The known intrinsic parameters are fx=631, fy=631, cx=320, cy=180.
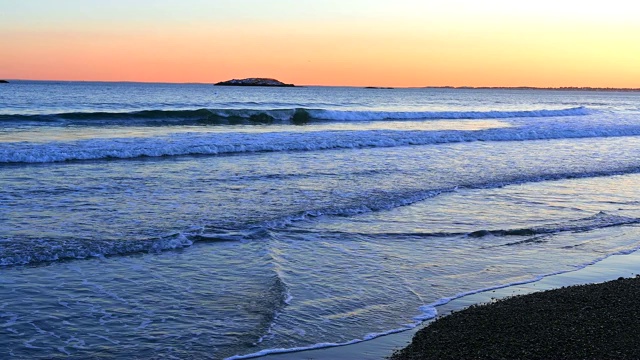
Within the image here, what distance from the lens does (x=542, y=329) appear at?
20.8 feet

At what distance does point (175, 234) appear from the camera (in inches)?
394

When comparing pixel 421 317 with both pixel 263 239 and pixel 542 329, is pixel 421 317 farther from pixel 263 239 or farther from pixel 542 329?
pixel 263 239

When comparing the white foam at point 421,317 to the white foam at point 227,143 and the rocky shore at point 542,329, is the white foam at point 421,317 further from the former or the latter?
the white foam at point 227,143

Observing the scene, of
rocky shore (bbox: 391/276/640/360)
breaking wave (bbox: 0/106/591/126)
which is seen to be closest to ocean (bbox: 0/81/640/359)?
rocky shore (bbox: 391/276/640/360)

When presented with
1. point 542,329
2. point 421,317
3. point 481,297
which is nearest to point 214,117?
point 481,297

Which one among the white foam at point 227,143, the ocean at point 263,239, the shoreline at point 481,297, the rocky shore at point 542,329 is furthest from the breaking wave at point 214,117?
the rocky shore at point 542,329

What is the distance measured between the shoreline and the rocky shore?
0.20 metres

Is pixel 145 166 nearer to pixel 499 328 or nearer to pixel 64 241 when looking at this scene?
pixel 64 241

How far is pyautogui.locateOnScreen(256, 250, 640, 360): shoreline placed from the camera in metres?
5.94

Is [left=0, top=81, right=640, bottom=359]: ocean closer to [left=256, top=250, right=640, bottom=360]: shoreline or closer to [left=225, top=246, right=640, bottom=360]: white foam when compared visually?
[left=225, top=246, right=640, bottom=360]: white foam

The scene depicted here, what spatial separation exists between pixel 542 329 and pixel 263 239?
4929 mm

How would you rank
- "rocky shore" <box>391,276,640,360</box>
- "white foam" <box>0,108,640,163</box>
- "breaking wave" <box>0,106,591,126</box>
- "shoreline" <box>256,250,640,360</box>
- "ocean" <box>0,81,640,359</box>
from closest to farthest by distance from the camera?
"rocky shore" <box>391,276,640,360</box>
"shoreline" <box>256,250,640,360</box>
"ocean" <box>0,81,640,359</box>
"white foam" <box>0,108,640,163</box>
"breaking wave" <box>0,106,591,126</box>

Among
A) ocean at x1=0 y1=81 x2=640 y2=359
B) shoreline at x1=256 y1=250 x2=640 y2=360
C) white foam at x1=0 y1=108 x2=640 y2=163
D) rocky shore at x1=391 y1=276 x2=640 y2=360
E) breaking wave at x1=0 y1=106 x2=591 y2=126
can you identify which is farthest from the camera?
breaking wave at x1=0 y1=106 x2=591 y2=126

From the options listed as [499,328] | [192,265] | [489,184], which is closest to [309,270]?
[192,265]
